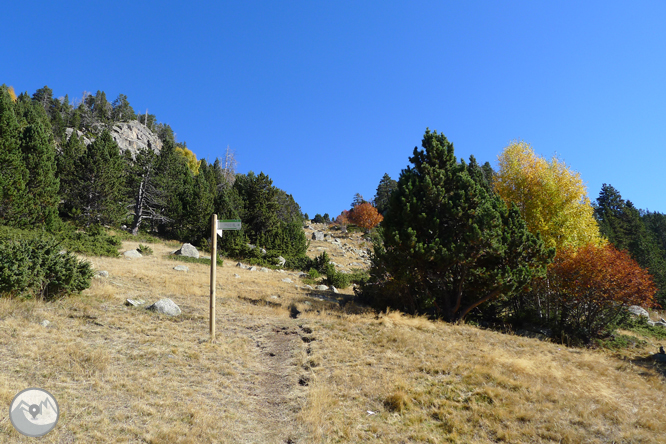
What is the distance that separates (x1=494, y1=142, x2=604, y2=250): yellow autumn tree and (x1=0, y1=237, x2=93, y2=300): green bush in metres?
21.0

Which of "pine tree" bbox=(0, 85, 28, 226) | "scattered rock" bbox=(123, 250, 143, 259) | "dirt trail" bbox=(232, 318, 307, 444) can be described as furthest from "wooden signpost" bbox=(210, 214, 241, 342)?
"pine tree" bbox=(0, 85, 28, 226)

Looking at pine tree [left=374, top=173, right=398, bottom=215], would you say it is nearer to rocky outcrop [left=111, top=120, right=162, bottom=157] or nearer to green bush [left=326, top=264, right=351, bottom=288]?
green bush [left=326, top=264, right=351, bottom=288]

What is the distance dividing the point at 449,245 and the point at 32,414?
43.9 feet

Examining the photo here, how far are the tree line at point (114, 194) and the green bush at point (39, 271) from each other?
16.4m

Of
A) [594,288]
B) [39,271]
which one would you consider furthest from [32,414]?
[594,288]

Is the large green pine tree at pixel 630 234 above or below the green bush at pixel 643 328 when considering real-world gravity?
above

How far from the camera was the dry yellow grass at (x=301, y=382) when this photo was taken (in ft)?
17.4

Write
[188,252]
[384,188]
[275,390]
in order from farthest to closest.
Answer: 1. [384,188]
2. [188,252]
3. [275,390]

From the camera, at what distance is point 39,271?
10125 mm

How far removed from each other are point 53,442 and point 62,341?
13.6ft

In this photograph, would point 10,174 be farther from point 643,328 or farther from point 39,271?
point 643,328

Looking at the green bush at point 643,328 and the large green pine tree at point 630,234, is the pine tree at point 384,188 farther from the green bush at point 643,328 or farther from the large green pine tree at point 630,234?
the green bush at point 643,328

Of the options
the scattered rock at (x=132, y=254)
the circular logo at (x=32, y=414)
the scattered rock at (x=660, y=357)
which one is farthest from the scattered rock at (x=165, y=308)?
the scattered rock at (x=660, y=357)

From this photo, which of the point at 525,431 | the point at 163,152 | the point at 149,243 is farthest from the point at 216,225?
the point at 163,152
